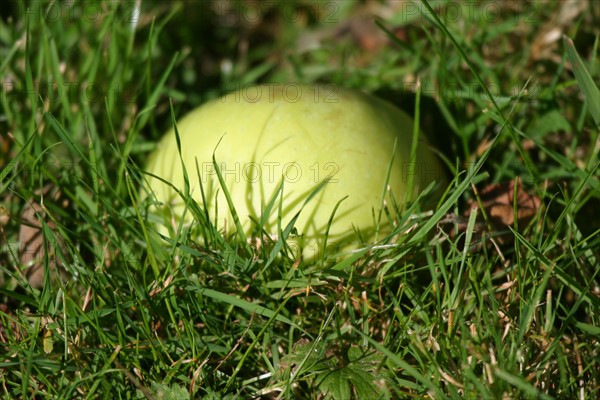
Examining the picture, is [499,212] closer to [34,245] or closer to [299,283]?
[299,283]

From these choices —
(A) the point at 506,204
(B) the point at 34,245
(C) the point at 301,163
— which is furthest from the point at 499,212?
(B) the point at 34,245

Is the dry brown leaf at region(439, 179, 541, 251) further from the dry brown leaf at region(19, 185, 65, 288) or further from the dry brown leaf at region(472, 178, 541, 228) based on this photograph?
the dry brown leaf at region(19, 185, 65, 288)

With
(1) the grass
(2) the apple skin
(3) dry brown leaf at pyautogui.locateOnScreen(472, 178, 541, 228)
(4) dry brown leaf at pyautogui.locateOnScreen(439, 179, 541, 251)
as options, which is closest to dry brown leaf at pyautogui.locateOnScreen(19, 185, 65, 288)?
(1) the grass

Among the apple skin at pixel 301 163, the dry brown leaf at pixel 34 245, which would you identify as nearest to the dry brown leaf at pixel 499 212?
the apple skin at pixel 301 163

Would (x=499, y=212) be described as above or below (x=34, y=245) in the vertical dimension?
below

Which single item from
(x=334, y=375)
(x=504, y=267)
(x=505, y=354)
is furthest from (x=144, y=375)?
(x=504, y=267)

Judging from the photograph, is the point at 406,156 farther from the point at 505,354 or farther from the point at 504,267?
the point at 505,354
